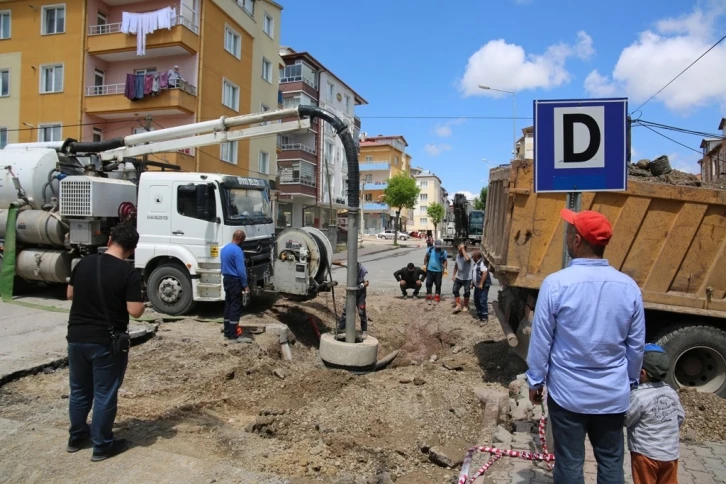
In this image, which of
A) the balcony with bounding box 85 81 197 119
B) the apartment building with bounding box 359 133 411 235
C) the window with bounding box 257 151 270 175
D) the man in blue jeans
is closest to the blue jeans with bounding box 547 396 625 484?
the man in blue jeans

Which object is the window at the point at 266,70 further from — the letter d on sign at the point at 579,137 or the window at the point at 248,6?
the letter d on sign at the point at 579,137

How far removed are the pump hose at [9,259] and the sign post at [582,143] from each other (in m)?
10.5

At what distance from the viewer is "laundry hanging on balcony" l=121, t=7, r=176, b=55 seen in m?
21.5

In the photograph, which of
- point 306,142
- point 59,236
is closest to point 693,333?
point 59,236

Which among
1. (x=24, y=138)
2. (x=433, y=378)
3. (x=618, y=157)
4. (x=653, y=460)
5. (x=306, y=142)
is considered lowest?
(x=433, y=378)

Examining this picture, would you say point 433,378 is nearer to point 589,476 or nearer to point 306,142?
point 589,476

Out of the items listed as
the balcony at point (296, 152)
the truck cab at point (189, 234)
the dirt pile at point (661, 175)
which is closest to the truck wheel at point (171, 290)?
the truck cab at point (189, 234)

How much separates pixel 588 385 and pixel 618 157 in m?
1.69

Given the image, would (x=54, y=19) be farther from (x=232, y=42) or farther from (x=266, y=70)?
(x=266, y=70)

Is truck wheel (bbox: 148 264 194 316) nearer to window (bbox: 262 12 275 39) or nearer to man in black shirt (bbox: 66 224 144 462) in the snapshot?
man in black shirt (bbox: 66 224 144 462)

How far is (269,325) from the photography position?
27.5ft

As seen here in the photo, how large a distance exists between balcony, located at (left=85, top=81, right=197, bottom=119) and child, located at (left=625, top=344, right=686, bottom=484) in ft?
72.1

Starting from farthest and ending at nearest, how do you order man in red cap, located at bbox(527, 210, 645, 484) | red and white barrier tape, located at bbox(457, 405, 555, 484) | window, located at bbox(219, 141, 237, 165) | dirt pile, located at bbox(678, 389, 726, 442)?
window, located at bbox(219, 141, 237, 165) < dirt pile, located at bbox(678, 389, 726, 442) < red and white barrier tape, located at bbox(457, 405, 555, 484) < man in red cap, located at bbox(527, 210, 645, 484)

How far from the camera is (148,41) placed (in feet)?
72.4
